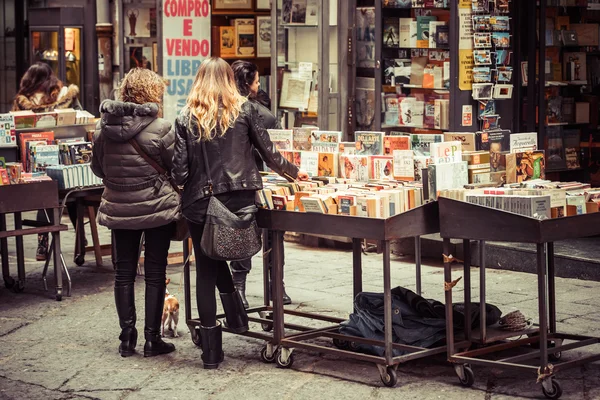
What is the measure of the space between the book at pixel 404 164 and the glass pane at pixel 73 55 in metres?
9.18

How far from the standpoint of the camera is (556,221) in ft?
20.4

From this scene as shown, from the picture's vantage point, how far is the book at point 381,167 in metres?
7.20

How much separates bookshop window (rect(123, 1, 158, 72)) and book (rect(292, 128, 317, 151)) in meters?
5.95

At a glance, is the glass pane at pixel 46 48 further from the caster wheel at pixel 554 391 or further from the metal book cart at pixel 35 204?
the caster wheel at pixel 554 391

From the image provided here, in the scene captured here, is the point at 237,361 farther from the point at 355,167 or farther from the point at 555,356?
the point at 555,356

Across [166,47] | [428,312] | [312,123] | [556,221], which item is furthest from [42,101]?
[556,221]

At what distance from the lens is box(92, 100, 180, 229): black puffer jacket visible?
728 cm

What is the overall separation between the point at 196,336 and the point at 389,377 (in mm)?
1592

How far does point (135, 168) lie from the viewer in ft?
24.2

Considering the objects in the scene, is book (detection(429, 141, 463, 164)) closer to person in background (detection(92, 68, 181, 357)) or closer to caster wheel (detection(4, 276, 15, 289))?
person in background (detection(92, 68, 181, 357))

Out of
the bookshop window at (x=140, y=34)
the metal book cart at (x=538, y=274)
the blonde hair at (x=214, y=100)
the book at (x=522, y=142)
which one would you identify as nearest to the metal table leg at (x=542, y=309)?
the metal book cart at (x=538, y=274)

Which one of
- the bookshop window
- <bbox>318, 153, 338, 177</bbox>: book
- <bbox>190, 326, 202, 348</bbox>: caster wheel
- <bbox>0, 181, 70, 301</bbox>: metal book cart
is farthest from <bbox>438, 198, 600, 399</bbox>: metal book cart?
the bookshop window

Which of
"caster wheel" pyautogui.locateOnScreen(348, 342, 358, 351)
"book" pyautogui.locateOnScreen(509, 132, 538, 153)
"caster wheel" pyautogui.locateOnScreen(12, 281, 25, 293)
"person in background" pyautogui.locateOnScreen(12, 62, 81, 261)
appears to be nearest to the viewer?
"caster wheel" pyautogui.locateOnScreen(348, 342, 358, 351)

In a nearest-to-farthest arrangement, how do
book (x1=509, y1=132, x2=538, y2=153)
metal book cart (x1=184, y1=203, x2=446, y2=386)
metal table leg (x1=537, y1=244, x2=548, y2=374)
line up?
metal table leg (x1=537, y1=244, x2=548, y2=374) < metal book cart (x1=184, y1=203, x2=446, y2=386) < book (x1=509, y1=132, x2=538, y2=153)
